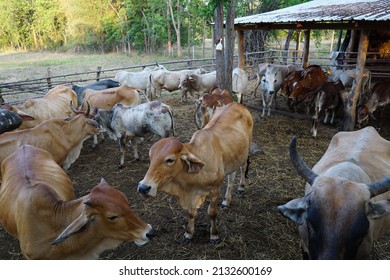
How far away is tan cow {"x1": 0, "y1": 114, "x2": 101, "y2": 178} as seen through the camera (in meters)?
4.89

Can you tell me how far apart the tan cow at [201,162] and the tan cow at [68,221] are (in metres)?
0.62

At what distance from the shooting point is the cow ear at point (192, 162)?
3.56m

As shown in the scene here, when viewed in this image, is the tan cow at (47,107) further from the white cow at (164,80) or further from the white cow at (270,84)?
the white cow at (270,84)

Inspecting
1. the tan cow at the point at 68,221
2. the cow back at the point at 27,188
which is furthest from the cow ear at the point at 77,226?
the cow back at the point at 27,188

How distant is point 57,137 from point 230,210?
327 centimetres

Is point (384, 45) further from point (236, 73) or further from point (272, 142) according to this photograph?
point (272, 142)

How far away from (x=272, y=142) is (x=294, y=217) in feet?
18.6

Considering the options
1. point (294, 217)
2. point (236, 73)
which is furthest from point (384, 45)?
point (294, 217)

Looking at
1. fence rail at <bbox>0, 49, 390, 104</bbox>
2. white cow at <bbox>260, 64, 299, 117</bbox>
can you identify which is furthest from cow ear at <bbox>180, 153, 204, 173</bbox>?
fence rail at <bbox>0, 49, 390, 104</bbox>

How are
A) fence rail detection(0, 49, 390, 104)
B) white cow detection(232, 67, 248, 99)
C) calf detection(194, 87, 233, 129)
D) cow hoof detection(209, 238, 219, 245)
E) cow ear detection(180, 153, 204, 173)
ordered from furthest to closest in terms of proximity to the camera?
fence rail detection(0, 49, 390, 104) → white cow detection(232, 67, 248, 99) → calf detection(194, 87, 233, 129) → cow hoof detection(209, 238, 219, 245) → cow ear detection(180, 153, 204, 173)

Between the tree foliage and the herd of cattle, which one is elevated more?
the tree foliage

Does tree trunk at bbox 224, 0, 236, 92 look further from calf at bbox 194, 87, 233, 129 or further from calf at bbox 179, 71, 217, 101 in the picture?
calf at bbox 179, 71, 217, 101

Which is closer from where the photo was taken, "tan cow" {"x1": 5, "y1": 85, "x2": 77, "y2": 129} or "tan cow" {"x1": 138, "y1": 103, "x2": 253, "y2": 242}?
"tan cow" {"x1": 138, "y1": 103, "x2": 253, "y2": 242}

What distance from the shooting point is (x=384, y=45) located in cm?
1535
